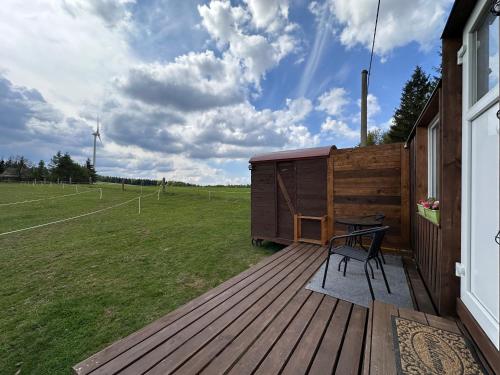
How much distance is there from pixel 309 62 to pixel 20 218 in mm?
12767

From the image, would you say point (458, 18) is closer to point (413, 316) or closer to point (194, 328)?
point (413, 316)

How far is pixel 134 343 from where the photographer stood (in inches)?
62.7

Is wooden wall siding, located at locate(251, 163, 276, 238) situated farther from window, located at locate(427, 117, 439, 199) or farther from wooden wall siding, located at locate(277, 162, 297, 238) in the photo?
window, located at locate(427, 117, 439, 199)

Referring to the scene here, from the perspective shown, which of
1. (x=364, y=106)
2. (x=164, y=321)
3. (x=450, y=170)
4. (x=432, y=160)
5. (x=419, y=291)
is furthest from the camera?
(x=364, y=106)

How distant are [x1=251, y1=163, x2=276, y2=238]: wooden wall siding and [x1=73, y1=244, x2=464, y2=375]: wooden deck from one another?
281 cm

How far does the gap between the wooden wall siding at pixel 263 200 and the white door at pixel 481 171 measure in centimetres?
371

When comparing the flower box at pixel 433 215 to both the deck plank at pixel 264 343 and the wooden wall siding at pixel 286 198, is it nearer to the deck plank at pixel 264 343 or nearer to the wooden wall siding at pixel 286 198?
the deck plank at pixel 264 343

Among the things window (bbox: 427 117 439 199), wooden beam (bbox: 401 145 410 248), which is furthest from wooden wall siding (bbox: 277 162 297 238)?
window (bbox: 427 117 439 199)

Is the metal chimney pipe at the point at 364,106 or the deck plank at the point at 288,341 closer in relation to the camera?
the deck plank at the point at 288,341

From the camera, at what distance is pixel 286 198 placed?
4.89 meters

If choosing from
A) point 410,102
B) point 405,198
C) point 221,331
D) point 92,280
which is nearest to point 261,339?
point 221,331

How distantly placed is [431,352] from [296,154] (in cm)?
391

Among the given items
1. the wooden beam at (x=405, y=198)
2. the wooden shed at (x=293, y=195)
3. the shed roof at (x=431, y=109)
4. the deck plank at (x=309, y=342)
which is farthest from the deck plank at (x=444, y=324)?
the wooden shed at (x=293, y=195)

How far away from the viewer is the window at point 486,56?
3.86 feet
